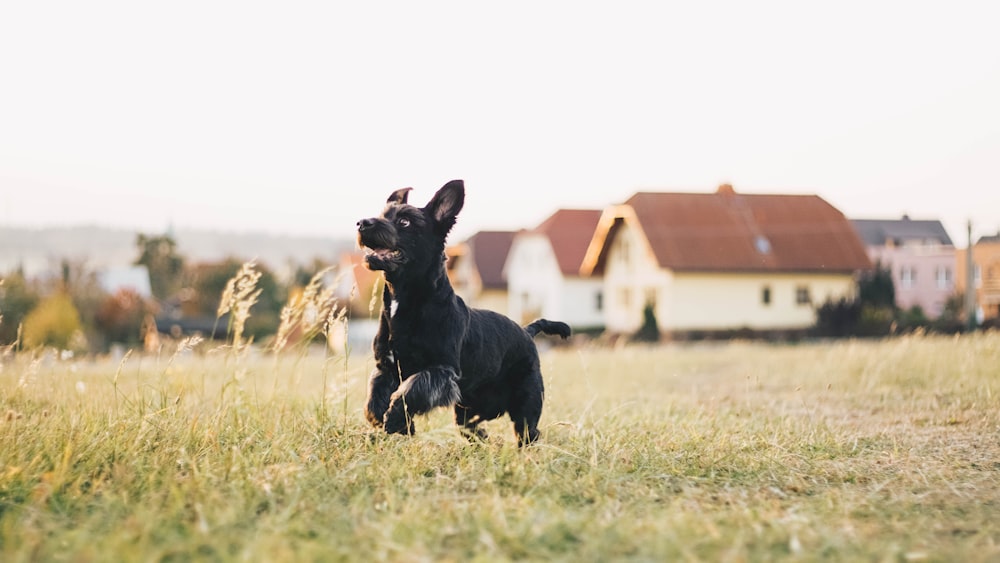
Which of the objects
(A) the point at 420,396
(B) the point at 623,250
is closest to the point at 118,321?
(B) the point at 623,250

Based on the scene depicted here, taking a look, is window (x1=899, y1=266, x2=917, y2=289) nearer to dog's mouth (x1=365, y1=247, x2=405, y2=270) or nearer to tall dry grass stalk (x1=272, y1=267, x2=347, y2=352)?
tall dry grass stalk (x1=272, y1=267, x2=347, y2=352)

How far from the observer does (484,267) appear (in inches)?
2159

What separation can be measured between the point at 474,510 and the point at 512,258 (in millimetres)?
49567

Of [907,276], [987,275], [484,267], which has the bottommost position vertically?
[907,276]


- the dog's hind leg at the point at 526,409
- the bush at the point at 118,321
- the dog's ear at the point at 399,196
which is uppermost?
the dog's ear at the point at 399,196

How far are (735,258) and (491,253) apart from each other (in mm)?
19376

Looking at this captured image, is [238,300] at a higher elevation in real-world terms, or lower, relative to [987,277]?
higher

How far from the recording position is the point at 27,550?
314cm

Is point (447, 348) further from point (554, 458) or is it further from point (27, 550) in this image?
point (27, 550)

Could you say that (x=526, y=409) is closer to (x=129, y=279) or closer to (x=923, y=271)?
(x=923, y=271)

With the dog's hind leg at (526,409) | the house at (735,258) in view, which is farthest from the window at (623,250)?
the dog's hind leg at (526,409)

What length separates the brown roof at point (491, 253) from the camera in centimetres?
5450

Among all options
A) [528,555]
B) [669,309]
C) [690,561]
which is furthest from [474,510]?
[669,309]

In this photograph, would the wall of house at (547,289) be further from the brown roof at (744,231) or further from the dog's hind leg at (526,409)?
the dog's hind leg at (526,409)
